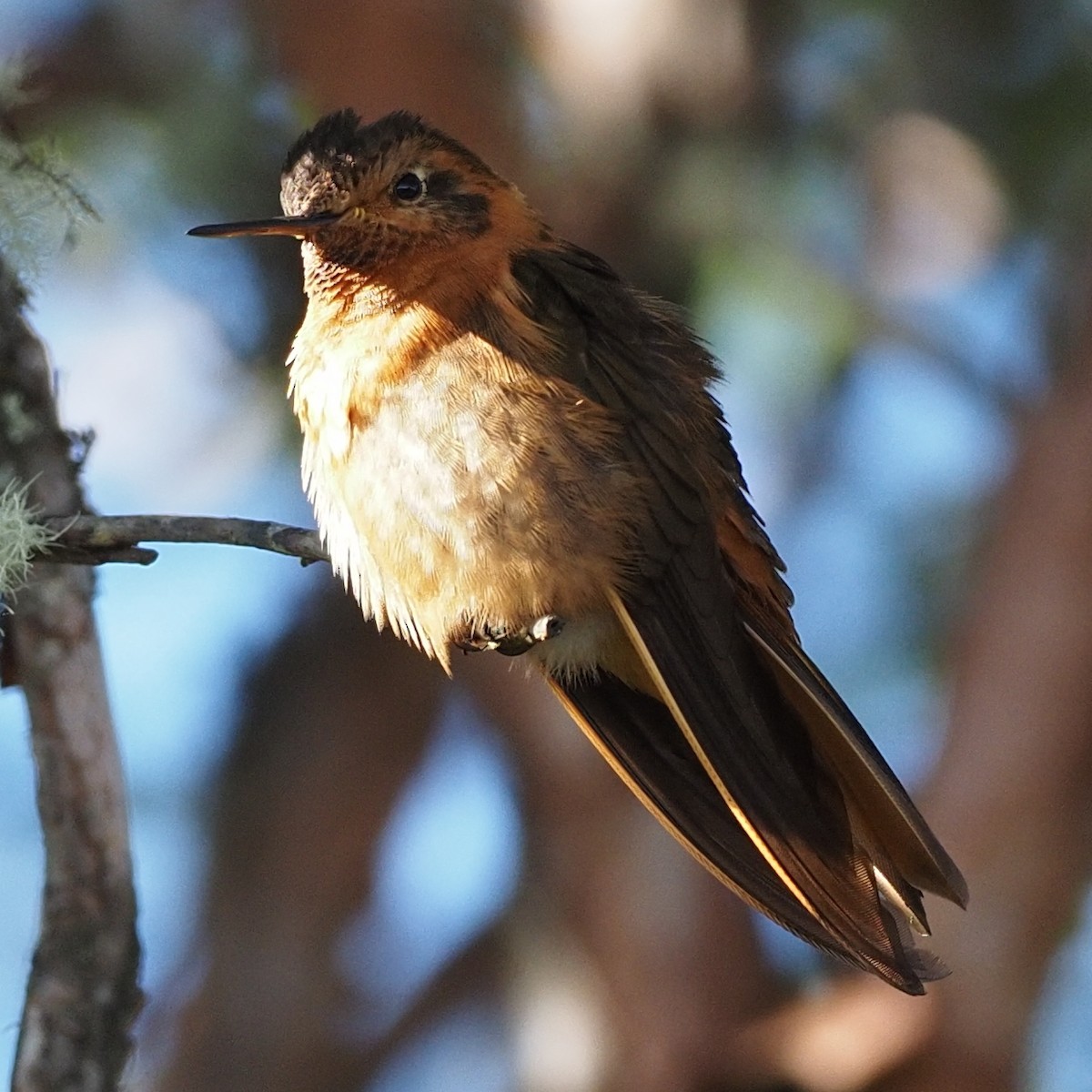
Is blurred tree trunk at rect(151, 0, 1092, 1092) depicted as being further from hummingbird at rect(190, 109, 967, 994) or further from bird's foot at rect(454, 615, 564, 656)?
bird's foot at rect(454, 615, 564, 656)

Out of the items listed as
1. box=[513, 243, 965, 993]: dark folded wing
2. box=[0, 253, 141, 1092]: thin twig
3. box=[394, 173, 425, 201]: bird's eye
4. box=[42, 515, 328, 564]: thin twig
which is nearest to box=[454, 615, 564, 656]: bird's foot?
box=[513, 243, 965, 993]: dark folded wing

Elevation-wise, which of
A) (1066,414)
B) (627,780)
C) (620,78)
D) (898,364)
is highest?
(620,78)

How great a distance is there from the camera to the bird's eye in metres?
4.19

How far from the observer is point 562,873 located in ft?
27.2

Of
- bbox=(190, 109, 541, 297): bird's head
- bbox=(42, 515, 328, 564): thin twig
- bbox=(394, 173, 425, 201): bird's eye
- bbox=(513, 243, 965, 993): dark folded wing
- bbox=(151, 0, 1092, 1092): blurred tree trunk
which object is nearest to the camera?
bbox=(42, 515, 328, 564): thin twig

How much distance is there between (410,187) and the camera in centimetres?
421

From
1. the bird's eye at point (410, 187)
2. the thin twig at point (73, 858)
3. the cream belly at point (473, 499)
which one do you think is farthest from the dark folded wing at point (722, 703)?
the thin twig at point (73, 858)

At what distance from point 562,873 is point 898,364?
117 inches

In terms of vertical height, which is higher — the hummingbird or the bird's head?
the bird's head

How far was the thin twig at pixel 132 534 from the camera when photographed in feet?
9.84

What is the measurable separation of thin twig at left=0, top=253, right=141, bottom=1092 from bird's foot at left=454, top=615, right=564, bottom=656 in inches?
34.1

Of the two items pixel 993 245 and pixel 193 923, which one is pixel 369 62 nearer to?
pixel 993 245

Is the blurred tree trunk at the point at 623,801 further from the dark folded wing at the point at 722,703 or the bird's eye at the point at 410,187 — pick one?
the bird's eye at the point at 410,187

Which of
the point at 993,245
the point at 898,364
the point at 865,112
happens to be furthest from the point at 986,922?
the point at 865,112
